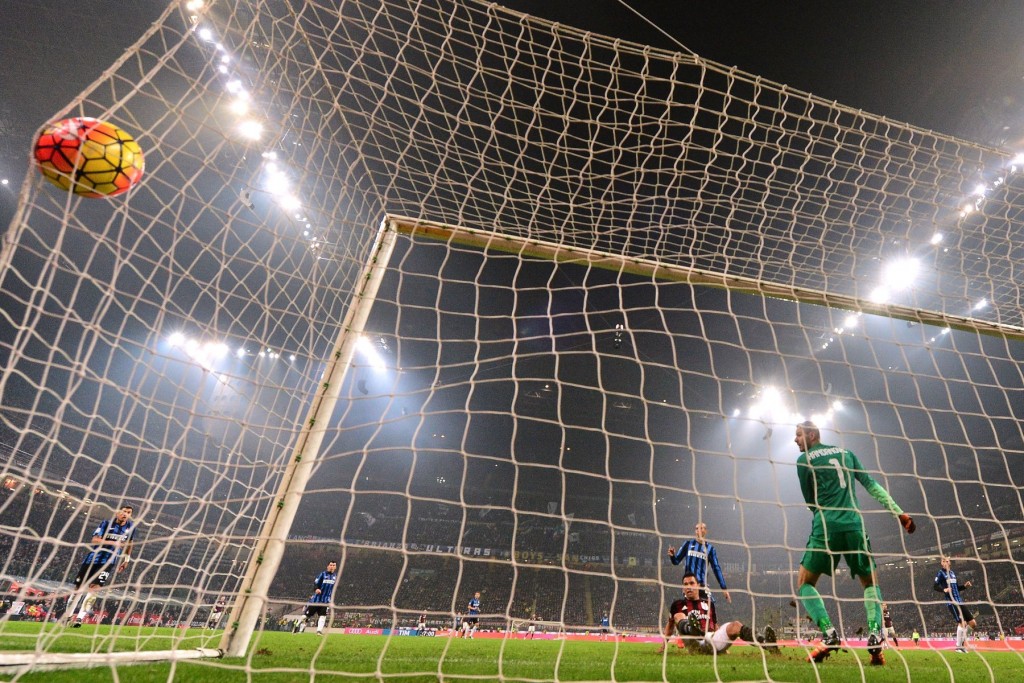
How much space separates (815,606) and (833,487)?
745mm

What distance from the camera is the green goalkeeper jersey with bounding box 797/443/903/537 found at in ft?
11.0

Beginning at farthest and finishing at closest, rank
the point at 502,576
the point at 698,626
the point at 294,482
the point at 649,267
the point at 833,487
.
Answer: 1. the point at 502,576
2. the point at 698,626
3. the point at 649,267
4. the point at 833,487
5. the point at 294,482

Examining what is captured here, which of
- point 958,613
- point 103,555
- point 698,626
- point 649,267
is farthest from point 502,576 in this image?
point 649,267

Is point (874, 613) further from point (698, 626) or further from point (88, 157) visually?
point (88, 157)

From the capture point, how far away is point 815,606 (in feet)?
10.8

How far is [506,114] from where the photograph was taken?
500 cm

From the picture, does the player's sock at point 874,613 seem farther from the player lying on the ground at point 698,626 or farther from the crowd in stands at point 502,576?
the crowd in stands at point 502,576

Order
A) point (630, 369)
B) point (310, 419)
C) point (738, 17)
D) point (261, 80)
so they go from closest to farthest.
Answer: point (310, 419) < point (261, 80) < point (738, 17) < point (630, 369)

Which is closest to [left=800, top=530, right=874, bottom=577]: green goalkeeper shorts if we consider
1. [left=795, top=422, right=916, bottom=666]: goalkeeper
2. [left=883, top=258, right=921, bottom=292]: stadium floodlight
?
[left=795, top=422, right=916, bottom=666]: goalkeeper

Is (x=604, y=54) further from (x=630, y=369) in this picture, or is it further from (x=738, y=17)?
(x=630, y=369)

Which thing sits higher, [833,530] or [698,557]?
[698,557]

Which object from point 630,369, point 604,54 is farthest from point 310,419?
point 630,369

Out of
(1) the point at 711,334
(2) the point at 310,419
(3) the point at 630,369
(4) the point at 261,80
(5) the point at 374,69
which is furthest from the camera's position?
(3) the point at 630,369

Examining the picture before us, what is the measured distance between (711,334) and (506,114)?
43.3 ft
